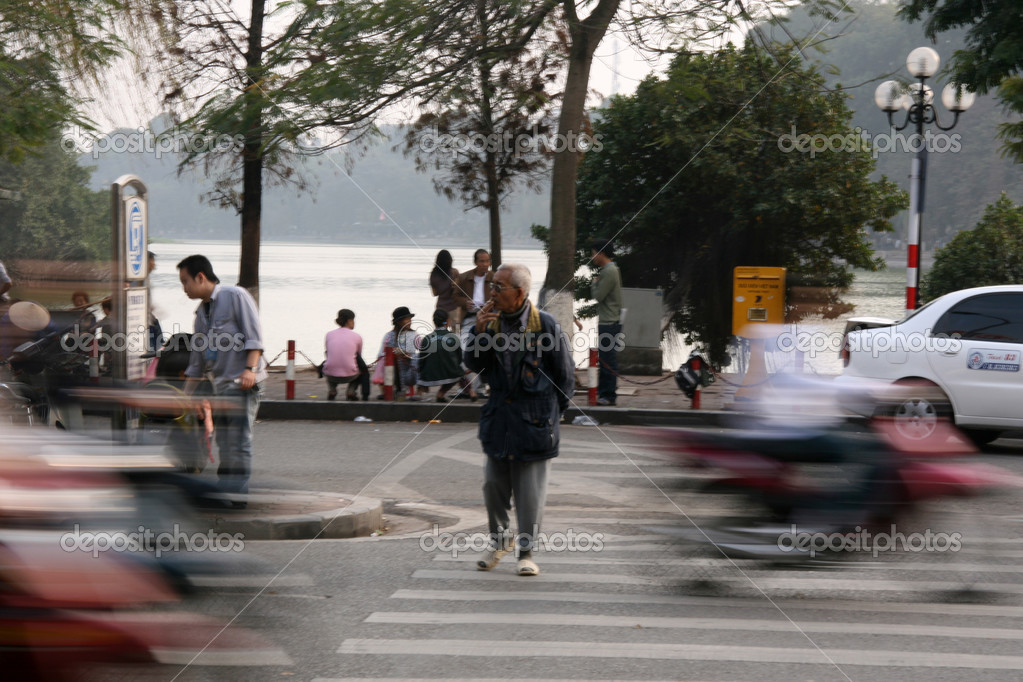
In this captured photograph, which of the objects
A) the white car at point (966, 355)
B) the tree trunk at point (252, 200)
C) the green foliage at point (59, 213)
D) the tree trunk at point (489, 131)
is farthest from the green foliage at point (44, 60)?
the white car at point (966, 355)

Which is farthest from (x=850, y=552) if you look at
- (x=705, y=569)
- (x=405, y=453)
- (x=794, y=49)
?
(x=794, y=49)

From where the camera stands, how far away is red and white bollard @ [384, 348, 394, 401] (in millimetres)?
13391

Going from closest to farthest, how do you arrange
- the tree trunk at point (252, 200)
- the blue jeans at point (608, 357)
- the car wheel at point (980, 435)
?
the car wheel at point (980, 435) < the blue jeans at point (608, 357) < the tree trunk at point (252, 200)

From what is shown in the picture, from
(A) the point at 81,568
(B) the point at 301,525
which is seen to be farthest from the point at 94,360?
(A) the point at 81,568

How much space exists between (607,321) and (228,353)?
21.2ft

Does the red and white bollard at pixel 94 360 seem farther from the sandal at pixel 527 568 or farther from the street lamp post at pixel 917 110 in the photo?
the street lamp post at pixel 917 110

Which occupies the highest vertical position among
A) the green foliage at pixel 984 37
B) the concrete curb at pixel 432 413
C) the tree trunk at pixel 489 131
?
the green foliage at pixel 984 37

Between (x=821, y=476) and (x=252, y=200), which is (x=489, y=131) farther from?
(x=821, y=476)

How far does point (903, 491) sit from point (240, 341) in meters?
4.39

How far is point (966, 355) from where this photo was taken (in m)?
10.6

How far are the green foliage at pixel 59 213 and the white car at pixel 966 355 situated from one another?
19.6 meters

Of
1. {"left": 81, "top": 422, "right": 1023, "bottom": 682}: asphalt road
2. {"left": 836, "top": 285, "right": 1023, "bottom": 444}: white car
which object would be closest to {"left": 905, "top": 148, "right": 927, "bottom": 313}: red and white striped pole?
{"left": 836, "top": 285, "right": 1023, "bottom": 444}: white car

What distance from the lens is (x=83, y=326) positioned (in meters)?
11.4

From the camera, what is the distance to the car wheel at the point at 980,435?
36.8ft
